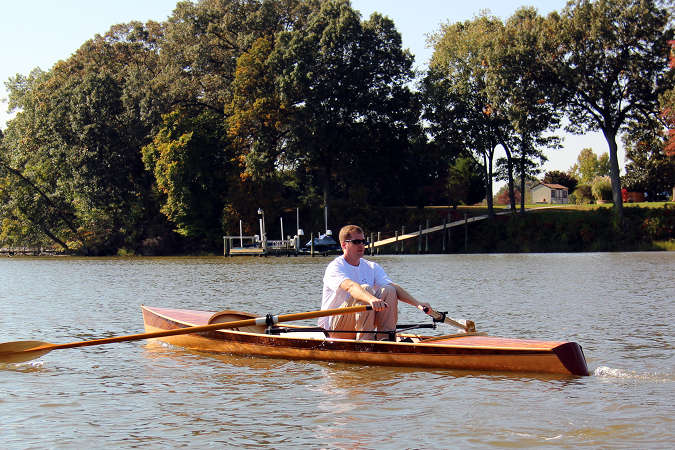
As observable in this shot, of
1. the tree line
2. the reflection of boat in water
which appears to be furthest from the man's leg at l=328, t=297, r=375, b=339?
the reflection of boat in water

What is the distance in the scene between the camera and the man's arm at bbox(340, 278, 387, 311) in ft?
30.7

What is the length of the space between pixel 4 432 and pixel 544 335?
332 inches

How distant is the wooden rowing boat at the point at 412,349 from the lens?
9.23 m

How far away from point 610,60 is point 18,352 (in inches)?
1535

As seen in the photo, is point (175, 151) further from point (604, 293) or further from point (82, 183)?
point (604, 293)

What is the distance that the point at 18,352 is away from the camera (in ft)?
35.0

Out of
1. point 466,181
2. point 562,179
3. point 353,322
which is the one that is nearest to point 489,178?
point 466,181

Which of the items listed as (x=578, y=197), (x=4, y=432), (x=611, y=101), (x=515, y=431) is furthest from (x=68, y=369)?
(x=578, y=197)

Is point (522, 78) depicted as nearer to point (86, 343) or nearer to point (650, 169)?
point (650, 169)

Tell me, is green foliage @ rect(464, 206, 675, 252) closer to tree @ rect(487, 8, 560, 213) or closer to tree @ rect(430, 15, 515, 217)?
tree @ rect(430, 15, 515, 217)

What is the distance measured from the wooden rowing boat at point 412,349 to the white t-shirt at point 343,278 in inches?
21.2

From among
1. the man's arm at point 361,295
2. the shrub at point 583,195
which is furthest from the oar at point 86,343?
the shrub at point 583,195

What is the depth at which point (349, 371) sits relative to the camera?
10008 millimetres

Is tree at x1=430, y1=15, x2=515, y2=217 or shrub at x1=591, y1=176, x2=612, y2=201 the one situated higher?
tree at x1=430, y1=15, x2=515, y2=217
